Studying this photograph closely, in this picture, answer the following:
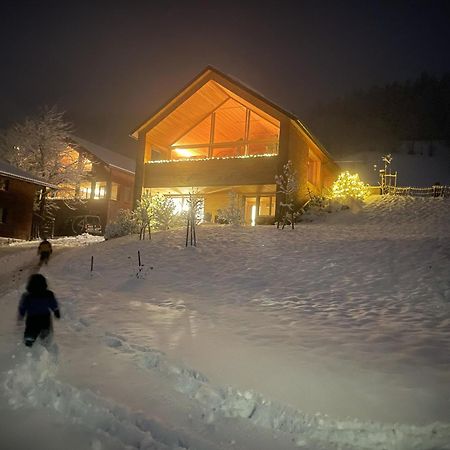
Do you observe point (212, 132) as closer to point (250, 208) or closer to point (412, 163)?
point (250, 208)

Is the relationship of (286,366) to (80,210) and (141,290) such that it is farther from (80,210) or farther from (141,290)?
(80,210)

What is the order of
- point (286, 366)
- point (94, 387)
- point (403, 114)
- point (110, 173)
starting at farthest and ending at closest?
point (403, 114)
point (110, 173)
point (286, 366)
point (94, 387)

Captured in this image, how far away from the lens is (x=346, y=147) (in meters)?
63.8

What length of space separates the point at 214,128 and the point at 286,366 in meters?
21.0

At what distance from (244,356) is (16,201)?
2461cm

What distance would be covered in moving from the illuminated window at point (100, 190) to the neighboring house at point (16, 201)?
645 cm

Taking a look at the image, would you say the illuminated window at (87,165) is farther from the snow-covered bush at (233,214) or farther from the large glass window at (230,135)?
the snow-covered bush at (233,214)

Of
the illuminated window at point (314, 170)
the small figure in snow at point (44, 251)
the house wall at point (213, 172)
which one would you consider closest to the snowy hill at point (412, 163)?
the illuminated window at point (314, 170)

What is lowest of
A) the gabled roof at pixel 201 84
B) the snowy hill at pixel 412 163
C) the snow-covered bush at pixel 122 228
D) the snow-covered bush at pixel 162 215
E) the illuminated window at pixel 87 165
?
the snow-covered bush at pixel 122 228

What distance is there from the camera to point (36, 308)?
6469 mm

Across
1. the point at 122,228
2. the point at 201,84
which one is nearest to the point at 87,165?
the point at 201,84

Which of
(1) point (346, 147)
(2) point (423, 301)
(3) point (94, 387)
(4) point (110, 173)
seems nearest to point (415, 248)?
(2) point (423, 301)

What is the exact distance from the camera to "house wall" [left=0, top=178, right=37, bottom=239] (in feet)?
85.8

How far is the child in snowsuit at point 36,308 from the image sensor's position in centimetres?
646
